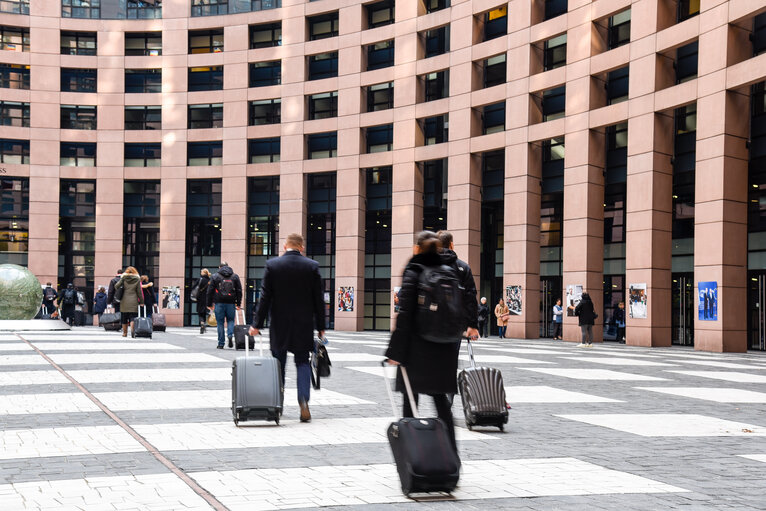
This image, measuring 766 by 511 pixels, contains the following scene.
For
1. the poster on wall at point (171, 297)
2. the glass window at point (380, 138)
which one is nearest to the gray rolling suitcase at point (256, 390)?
the glass window at point (380, 138)

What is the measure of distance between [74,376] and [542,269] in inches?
1101

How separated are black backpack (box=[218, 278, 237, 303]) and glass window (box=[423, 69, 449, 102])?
2310 cm

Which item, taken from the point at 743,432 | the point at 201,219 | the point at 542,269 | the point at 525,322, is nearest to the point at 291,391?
the point at 743,432

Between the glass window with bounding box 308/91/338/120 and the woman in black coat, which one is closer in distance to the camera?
the woman in black coat

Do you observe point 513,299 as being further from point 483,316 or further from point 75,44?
point 75,44

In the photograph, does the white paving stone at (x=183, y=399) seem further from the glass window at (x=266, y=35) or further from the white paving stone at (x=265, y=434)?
the glass window at (x=266, y=35)

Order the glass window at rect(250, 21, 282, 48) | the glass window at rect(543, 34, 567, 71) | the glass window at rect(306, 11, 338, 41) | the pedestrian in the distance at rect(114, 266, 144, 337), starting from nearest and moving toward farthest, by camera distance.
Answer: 1. the pedestrian in the distance at rect(114, 266, 144, 337)
2. the glass window at rect(543, 34, 567, 71)
3. the glass window at rect(306, 11, 338, 41)
4. the glass window at rect(250, 21, 282, 48)

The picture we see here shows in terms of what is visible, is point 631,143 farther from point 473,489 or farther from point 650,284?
point 473,489

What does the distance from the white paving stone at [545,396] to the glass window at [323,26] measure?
35044mm

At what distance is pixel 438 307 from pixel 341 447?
2032 mm

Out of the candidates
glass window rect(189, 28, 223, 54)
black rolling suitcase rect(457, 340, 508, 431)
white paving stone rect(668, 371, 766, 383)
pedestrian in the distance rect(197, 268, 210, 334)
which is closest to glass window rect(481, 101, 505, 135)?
pedestrian in the distance rect(197, 268, 210, 334)

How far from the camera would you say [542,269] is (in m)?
38.2

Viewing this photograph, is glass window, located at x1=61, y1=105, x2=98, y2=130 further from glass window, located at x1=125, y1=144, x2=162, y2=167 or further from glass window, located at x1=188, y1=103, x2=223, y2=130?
glass window, located at x1=188, y1=103, x2=223, y2=130

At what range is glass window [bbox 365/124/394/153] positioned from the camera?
42.6m
